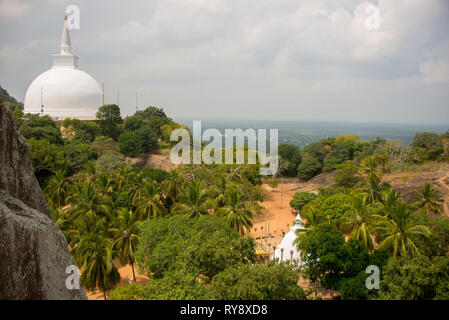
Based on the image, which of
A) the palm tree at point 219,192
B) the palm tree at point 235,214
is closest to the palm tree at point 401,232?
the palm tree at point 235,214

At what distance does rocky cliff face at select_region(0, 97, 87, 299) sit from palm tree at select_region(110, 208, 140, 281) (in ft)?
27.3

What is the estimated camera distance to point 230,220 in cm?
1822

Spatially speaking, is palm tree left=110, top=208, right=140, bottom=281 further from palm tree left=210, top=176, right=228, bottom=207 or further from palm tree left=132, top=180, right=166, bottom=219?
palm tree left=210, top=176, right=228, bottom=207

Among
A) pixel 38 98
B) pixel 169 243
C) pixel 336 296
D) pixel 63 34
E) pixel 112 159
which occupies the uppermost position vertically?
pixel 63 34

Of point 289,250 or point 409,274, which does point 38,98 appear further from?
point 409,274

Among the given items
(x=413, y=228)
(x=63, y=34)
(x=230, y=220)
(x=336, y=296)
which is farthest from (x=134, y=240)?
(x=63, y=34)

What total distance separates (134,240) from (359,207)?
40.7 feet

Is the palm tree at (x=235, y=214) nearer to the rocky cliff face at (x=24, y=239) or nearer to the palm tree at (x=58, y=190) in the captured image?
the rocky cliff face at (x=24, y=239)

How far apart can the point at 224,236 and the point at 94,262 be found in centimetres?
580

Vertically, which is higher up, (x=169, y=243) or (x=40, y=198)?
(x=40, y=198)

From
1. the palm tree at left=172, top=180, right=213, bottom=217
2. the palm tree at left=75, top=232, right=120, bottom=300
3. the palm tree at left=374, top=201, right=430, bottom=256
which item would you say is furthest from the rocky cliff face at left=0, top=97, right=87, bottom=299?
the palm tree at left=374, top=201, right=430, bottom=256

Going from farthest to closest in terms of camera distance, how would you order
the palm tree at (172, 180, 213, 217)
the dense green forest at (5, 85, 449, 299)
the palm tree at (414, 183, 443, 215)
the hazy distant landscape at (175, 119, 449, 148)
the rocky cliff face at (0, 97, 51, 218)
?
the hazy distant landscape at (175, 119, 449, 148)
the palm tree at (414, 183, 443, 215)
the palm tree at (172, 180, 213, 217)
the dense green forest at (5, 85, 449, 299)
the rocky cliff face at (0, 97, 51, 218)

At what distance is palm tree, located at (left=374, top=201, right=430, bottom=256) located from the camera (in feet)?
43.4

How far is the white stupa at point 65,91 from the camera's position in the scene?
4494 centimetres
